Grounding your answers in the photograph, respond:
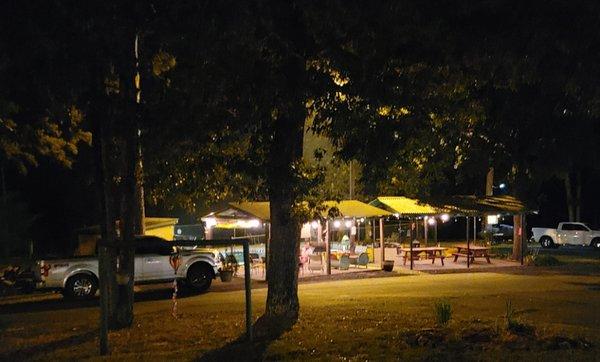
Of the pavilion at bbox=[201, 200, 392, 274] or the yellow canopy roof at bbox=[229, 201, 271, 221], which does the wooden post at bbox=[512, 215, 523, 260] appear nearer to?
the pavilion at bbox=[201, 200, 392, 274]

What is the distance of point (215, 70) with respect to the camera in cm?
1082

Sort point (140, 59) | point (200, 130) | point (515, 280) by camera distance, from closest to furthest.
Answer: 1. point (200, 130)
2. point (140, 59)
3. point (515, 280)

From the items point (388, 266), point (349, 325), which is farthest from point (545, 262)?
point (349, 325)

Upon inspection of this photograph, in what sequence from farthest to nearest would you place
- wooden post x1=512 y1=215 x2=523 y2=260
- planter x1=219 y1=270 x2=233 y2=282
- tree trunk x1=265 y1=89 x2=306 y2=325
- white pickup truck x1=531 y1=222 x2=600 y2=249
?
white pickup truck x1=531 y1=222 x2=600 y2=249 < wooden post x1=512 y1=215 x2=523 y2=260 < planter x1=219 y1=270 x2=233 y2=282 < tree trunk x1=265 y1=89 x2=306 y2=325

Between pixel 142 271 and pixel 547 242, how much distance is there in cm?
3034

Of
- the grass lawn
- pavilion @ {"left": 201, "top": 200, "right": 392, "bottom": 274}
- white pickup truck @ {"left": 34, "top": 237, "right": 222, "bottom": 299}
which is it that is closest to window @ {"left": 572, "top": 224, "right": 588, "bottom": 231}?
pavilion @ {"left": 201, "top": 200, "right": 392, "bottom": 274}

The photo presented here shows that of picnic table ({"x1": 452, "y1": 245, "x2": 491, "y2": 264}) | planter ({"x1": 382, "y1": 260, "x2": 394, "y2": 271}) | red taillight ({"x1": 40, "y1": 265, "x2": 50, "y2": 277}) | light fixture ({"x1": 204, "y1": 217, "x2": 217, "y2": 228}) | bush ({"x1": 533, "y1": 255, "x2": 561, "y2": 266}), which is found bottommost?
bush ({"x1": 533, "y1": 255, "x2": 561, "y2": 266})

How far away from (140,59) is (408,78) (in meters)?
5.34

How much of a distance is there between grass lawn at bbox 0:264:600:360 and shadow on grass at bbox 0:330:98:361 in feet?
0.05

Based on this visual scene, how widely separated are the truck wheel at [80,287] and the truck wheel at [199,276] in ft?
8.78

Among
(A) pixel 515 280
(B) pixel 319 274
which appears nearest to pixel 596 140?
(A) pixel 515 280

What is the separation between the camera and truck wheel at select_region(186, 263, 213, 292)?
2003cm

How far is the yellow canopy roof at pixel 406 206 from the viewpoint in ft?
86.3

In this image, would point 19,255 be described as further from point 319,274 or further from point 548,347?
point 548,347
